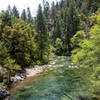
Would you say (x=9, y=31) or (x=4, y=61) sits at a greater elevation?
(x=9, y=31)

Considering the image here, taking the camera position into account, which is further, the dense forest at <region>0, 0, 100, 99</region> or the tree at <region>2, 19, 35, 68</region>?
the tree at <region>2, 19, 35, 68</region>

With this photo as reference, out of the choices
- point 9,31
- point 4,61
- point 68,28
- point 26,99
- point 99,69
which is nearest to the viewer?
point 99,69

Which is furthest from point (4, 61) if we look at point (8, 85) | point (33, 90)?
point (33, 90)

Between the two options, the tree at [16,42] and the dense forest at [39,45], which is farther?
the tree at [16,42]

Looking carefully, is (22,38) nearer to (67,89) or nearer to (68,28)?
(67,89)

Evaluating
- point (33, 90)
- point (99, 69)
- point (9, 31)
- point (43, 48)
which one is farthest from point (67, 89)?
point (43, 48)

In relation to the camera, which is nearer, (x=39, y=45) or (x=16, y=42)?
(x=16, y=42)

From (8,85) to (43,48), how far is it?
59.2 ft

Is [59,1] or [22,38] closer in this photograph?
[22,38]

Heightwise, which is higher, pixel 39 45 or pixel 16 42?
pixel 16 42

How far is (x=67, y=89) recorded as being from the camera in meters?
14.6

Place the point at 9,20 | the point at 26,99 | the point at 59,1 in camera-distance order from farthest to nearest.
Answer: the point at 59,1, the point at 9,20, the point at 26,99

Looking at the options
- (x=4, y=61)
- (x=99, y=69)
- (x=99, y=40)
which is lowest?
(x=4, y=61)

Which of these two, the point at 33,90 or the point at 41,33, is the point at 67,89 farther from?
the point at 41,33
